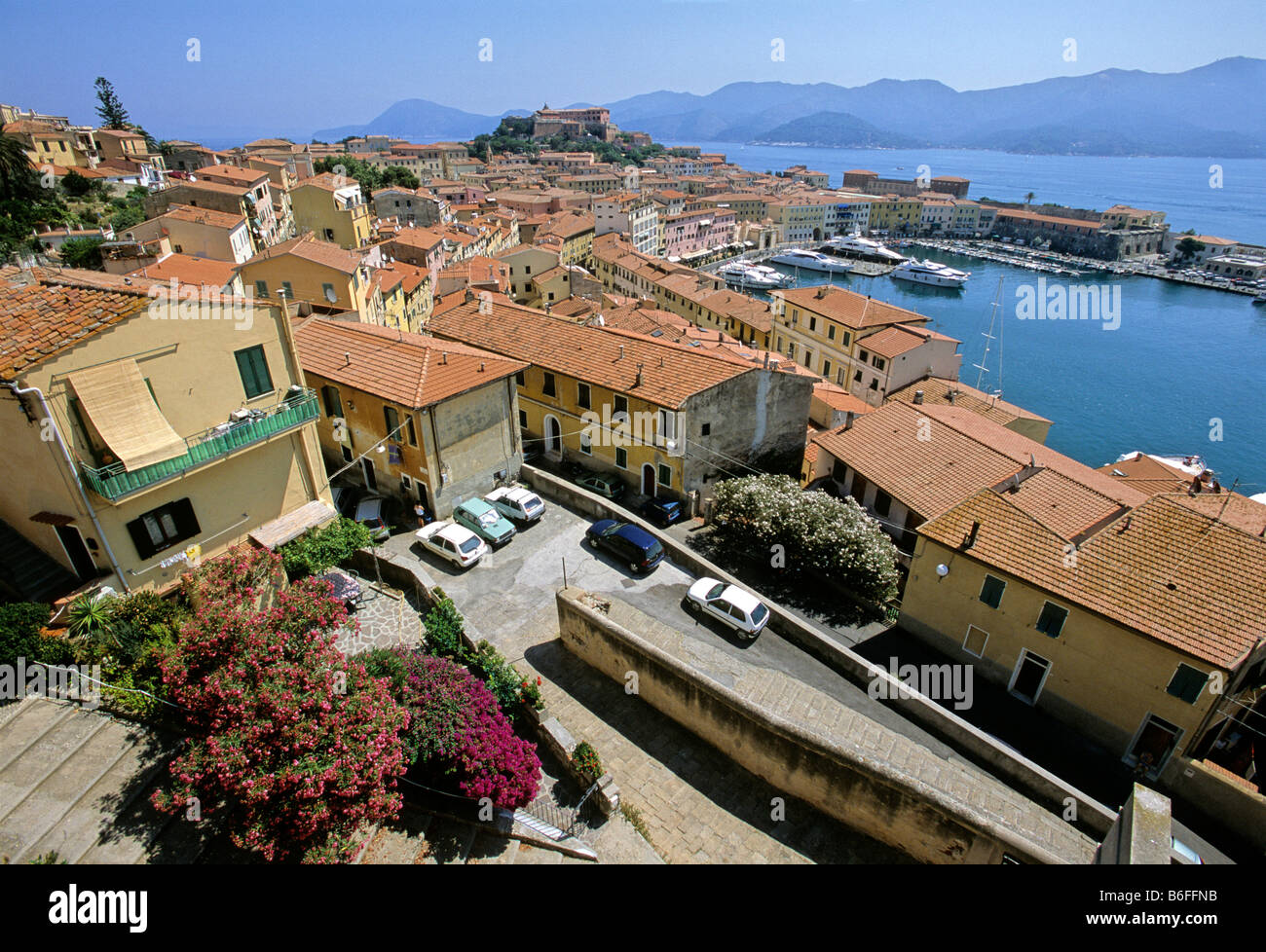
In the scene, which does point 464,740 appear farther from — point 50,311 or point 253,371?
point 50,311

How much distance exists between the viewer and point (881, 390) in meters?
47.0

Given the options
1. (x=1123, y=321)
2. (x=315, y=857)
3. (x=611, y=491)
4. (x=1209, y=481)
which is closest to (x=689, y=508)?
(x=611, y=491)

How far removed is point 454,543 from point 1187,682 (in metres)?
19.7

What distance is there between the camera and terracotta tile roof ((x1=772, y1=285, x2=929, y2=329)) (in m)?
49.9

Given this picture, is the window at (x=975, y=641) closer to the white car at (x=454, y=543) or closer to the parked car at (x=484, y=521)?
the parked car at (x=484, y=521)

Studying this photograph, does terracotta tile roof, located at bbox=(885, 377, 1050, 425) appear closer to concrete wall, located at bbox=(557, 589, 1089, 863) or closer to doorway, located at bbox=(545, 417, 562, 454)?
doorway, located at bbox=(545, 417, 562, 454)

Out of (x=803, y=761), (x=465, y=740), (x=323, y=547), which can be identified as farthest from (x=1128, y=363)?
(x=465, y=740)

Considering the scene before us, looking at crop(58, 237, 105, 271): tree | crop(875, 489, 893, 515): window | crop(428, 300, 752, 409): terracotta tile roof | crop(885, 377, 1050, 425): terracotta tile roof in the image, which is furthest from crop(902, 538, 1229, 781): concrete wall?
crop(58, 237, 105, 271): tree

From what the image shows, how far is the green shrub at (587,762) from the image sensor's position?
45.2 feet

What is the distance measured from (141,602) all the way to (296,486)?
5.00 metres

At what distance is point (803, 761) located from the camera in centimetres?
1434

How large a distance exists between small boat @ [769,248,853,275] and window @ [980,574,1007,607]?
125485 mm

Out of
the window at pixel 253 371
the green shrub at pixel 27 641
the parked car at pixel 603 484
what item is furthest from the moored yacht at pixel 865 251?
the green shrub at pixel 27 641
